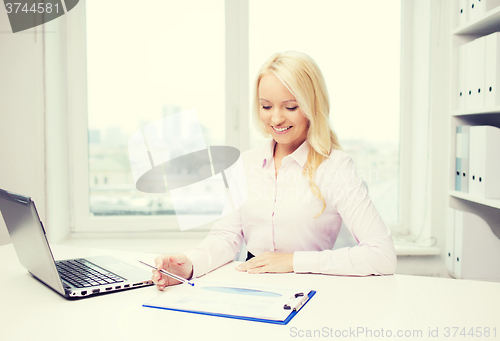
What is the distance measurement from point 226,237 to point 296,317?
61 cm

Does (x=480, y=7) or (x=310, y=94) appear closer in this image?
(x=310, y=94)

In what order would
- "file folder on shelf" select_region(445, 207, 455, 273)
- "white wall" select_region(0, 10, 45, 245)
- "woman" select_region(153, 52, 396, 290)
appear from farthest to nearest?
"white wall" select_region(0, 10, 45, 245) → "file folder on shelf" select_region(445, 207, 455, 273) → "woman" select_region(153, 52, 396, 290)

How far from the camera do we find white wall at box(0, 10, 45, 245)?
2027 millimetres

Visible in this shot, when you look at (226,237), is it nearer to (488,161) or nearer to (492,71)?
(488,161)

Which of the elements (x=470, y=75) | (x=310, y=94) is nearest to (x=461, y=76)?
(x=470, y=75)

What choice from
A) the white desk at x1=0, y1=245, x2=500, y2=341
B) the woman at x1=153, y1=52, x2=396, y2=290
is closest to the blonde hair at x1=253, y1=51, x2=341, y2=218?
the woman at x1=153, y1=52, x2=396, y2=290

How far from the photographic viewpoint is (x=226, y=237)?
1.35m

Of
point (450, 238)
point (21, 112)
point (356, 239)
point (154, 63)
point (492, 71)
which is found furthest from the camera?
point (154, 63)

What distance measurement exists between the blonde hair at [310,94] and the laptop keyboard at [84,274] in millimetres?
690

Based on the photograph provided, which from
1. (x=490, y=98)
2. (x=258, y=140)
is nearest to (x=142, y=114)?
(x=258, y=140)

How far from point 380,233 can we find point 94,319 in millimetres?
814

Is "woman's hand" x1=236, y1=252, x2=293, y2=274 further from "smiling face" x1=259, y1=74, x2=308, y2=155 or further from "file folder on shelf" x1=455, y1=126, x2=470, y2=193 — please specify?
"file folder on shelf" x1=455, y1=126, x2=470, y2=193

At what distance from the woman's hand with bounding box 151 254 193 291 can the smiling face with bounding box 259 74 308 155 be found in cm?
54

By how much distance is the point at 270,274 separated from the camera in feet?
3.45
